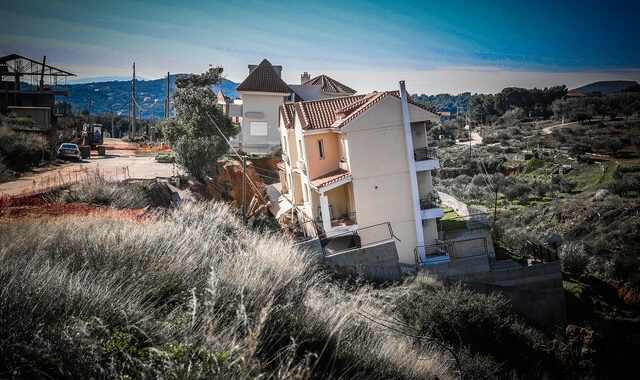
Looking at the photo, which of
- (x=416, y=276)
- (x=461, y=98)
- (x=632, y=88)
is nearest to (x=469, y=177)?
(x=416, y=276)

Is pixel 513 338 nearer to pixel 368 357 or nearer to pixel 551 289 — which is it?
pixel 551 289

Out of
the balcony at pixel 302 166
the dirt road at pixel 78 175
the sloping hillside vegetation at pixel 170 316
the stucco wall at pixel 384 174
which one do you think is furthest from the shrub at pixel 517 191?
the sloping hillside vegetation at pixel 170 316

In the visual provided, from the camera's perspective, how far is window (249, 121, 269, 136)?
36.9m

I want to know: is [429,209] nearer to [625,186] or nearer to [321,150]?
[321,150]

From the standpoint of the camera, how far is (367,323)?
25.4 feet

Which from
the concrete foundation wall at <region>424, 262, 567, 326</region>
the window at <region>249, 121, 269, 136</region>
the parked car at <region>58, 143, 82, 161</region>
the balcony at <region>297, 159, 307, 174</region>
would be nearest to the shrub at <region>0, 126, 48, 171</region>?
the parked car at <region>58, 143, 82, 161</region>

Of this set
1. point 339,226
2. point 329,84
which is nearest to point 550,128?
point 329,84

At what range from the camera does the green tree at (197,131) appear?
2127 cm

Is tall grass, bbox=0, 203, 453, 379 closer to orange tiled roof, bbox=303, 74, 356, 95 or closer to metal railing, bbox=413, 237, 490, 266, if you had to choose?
metal railing, bbox=413, 237, 490, 266

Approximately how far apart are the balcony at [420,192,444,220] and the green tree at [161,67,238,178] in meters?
10.5

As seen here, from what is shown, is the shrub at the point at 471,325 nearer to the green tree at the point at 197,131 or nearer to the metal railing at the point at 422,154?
the metal railing at the point at 422,154

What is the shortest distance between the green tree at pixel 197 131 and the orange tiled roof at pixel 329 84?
15.3 metres

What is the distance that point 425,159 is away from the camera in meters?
19.8

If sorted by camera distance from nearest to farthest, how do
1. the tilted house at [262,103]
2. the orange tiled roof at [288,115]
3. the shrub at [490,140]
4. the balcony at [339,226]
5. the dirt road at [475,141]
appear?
the balcony at [339,226] < the orange tiled roof at [288,115] < the tilted house at [262,103] < the shrub at [490,140] < the dirt road at [475,141]
